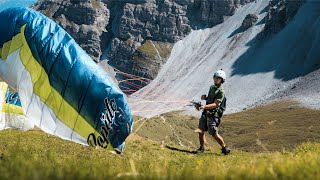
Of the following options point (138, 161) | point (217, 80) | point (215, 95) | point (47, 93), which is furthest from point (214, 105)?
point (138, 161)

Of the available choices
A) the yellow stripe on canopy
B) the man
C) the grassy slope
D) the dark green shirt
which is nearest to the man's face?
the man

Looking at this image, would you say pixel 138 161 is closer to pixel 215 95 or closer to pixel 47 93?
pixel 47 93

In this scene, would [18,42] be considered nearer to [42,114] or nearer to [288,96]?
[42,114]

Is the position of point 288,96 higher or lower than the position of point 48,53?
lower

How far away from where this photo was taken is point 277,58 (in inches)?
7195

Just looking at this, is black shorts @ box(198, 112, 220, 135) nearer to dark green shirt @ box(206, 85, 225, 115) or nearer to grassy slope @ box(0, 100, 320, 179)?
dark green shirt @ box(206, 85, 225, 115)

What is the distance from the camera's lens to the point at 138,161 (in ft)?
23.9

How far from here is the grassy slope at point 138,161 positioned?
3.53m

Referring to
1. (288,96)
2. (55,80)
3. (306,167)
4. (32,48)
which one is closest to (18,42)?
(32,48)

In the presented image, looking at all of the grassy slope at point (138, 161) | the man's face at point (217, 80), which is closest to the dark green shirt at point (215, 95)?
the man's face at point (217, 80)

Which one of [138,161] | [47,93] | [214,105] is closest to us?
[138,161]

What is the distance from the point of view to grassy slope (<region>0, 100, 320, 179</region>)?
3526 millimetres

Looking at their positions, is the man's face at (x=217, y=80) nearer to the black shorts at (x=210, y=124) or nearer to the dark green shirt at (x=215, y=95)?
the dark green shirt at (x=215, y=95)

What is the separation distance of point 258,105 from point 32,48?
144542mm
